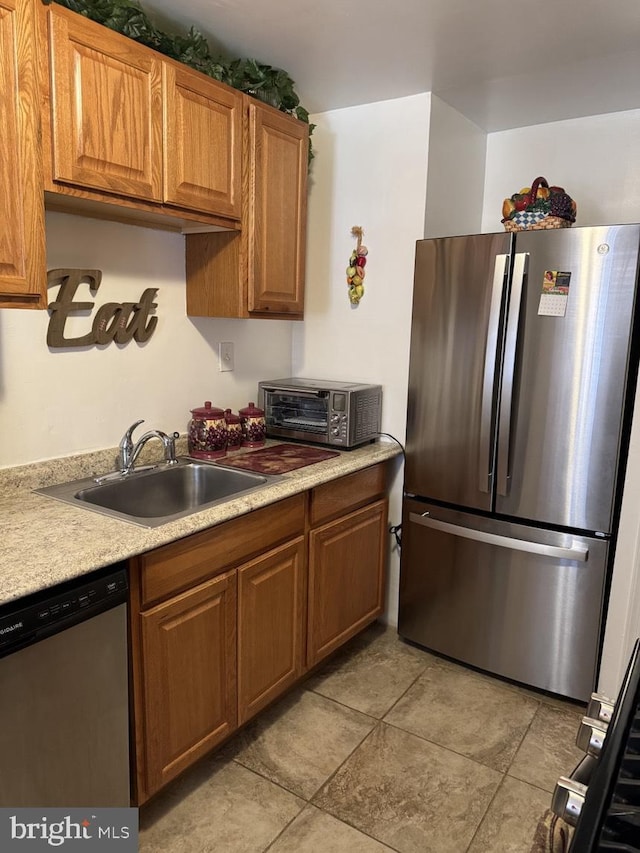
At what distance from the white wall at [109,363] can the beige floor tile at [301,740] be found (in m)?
1.19

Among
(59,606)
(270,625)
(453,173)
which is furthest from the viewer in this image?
(453,173)

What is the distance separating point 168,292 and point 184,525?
3.67 ft

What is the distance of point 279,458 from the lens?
8.14ft

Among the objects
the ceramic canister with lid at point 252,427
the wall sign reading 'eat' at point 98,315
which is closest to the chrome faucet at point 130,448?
the wall sign reading 'eat' at point 98,315

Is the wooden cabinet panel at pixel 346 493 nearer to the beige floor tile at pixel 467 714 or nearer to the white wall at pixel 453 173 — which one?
the beige floor tile at pixel 467 714

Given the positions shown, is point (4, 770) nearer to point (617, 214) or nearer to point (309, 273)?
point (309, 273)

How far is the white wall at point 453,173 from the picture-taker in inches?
105

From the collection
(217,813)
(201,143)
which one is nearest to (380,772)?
(217,813)

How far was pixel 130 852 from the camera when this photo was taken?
1.60 meters

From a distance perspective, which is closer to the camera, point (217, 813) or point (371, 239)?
point (217, 813)

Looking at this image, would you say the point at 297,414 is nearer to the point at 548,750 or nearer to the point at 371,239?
the point at 371,239

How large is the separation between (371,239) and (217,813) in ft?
7.57

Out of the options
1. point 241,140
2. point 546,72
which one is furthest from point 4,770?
point 546,72

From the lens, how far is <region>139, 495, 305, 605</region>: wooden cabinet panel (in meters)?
1.67
